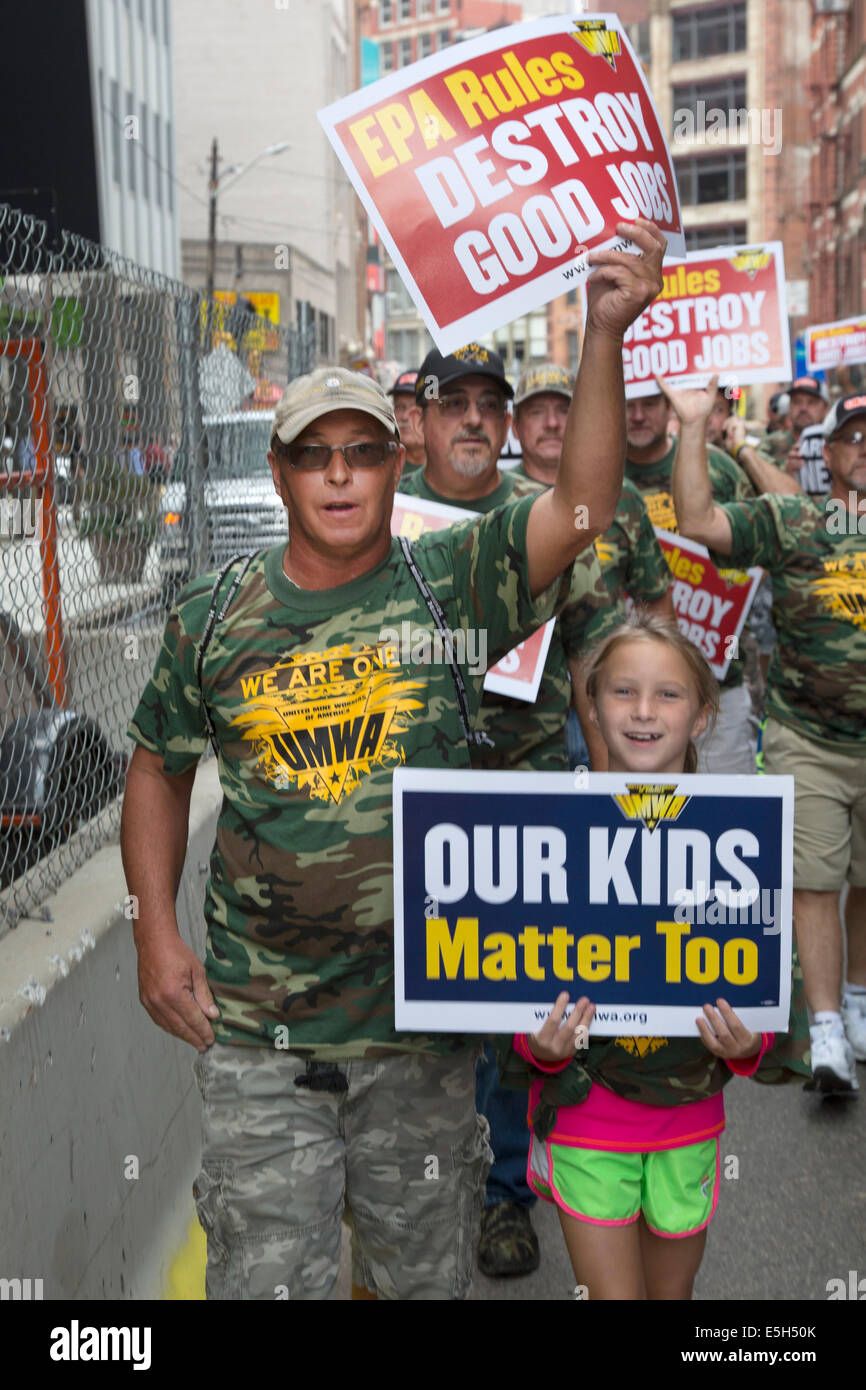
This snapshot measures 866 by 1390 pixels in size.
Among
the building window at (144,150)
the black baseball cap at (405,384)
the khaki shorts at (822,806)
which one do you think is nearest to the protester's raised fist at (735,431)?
the khaki shorts at (822,806)

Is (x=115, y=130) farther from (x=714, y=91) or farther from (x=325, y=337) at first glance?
(x=714, y=91)

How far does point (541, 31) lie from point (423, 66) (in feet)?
0.84

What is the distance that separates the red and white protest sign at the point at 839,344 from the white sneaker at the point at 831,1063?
19.7ft

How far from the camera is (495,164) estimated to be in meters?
2.89

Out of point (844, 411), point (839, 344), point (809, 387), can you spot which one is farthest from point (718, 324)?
point (809, 387)

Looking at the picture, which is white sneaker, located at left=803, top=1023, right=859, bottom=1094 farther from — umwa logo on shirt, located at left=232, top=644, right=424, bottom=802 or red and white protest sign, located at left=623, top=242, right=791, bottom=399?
umwa logo on shirt, located at left=232, top=644, right=424, bottom=802

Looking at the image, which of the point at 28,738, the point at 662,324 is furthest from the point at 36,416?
the point at 662,324

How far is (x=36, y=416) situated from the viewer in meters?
5.23

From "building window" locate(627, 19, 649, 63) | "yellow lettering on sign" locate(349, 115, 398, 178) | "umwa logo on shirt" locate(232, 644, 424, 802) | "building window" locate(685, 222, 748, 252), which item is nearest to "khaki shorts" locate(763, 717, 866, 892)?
"umwa logo on shirt" locate(232, 644, 424, 802)

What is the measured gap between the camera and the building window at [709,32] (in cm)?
7219

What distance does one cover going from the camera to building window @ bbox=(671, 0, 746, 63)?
7219 cm

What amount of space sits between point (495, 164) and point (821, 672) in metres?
2.69

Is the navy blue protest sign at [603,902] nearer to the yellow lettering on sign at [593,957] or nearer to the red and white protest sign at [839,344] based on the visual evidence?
the yellow lettering on sign at [593,957]
